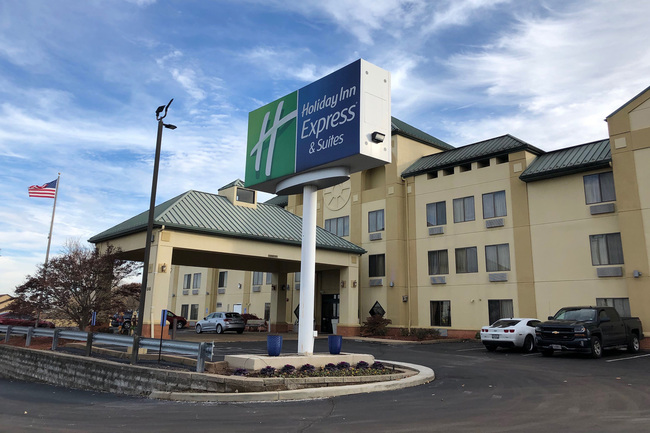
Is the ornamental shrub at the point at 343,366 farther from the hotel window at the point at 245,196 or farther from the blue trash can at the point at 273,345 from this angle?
the hotel window at the point at 245,196

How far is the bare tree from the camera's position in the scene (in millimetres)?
20188

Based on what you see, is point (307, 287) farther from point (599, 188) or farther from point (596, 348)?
point (599, 188)

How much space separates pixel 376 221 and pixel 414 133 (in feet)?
24.3

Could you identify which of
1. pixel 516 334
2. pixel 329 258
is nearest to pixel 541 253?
pixel 516 334

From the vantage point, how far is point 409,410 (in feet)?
27.7

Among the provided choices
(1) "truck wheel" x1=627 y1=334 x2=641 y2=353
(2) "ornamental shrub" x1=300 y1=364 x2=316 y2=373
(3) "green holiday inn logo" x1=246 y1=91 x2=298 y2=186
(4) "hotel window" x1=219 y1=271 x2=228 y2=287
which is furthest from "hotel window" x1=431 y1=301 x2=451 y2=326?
(4) "hotel window" x1=219 y1=271 x2=228 y2=287

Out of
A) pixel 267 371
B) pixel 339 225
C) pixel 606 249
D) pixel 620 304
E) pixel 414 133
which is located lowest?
pixel 267 371

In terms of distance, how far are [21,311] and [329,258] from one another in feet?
51.5

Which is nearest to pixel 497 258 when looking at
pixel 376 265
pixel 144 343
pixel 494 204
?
pixel 494 204

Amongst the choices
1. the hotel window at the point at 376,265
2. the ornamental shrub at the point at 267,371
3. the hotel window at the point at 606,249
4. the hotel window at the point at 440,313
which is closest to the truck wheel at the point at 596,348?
the hotel window at the point at 606,249

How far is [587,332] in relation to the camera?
16578 millimetres

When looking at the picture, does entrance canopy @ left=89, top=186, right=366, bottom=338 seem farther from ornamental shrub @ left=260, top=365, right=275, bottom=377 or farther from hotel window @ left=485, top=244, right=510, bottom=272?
ornamental shrub @ left=260, top=365, right=275, bottom=377

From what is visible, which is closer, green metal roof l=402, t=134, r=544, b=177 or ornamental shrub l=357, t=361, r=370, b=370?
ornamental shrub l=357, t=361, r=370, b=370

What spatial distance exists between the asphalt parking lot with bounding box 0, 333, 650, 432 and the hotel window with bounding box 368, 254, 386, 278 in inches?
739
